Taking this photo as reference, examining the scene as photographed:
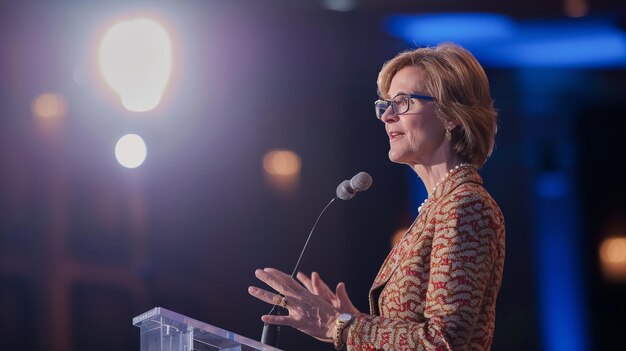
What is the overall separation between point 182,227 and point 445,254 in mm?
2798

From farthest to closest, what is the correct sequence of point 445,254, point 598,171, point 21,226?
point 598,171
point 21,226
point 445,254

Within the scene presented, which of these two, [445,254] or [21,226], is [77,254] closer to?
[21,226]

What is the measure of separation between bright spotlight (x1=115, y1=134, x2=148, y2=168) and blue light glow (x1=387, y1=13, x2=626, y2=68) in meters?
1.50

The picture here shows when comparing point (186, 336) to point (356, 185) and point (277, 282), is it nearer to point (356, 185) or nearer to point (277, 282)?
point (277, 282)

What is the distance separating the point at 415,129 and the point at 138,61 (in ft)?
8.72

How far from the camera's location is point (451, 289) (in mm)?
1760

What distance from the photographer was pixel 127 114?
434 cm

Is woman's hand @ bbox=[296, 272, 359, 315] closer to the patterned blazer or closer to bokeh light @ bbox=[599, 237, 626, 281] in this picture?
the patterned blazer

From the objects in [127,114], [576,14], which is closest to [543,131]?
[576,14]

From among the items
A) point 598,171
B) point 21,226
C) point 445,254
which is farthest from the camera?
point 598,171

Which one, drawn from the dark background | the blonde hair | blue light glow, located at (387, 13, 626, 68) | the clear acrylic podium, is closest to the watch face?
the clear acrylic podium

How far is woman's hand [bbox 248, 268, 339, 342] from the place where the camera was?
182 centimetres

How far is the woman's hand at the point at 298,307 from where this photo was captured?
71.6 inches

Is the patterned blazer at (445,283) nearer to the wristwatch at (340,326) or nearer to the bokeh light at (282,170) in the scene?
the wristwatch at (340,326)
